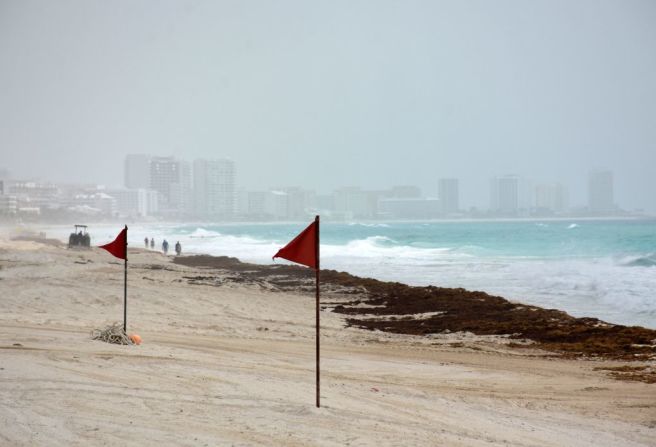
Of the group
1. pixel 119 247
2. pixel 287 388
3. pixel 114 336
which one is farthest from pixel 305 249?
pixel 119 247

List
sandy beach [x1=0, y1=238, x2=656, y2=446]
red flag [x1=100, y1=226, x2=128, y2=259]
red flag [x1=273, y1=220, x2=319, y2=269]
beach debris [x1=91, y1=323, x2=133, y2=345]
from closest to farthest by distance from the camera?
sandy beach [x1=0, y1=238, x2=656, y2=446] → red flag [x1=273, y1=220, x2=319, y2=269] → beach debris [x1=91, y1=323, x2=133, y2=345] → red flag [x1=100, y1=226, x2=128, y2=259]

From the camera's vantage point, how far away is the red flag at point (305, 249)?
23.8 ft

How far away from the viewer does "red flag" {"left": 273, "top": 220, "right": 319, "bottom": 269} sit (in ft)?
23.8

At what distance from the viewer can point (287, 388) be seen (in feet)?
28.6

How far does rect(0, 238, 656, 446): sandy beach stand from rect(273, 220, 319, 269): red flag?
64.2 inches

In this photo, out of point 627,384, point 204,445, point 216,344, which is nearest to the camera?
point 204,445

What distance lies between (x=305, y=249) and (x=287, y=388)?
231 centimetres

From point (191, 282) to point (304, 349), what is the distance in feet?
51.8

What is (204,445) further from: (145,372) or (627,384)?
(627,384)

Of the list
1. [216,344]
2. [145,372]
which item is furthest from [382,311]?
[145,372]

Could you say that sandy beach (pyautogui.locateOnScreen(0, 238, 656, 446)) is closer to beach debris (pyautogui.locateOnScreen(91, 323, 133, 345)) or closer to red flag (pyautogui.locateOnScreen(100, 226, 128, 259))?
beach debris (pyautogui.locateOnScreen(91, 323, 133, 345))

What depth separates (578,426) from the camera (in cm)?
815

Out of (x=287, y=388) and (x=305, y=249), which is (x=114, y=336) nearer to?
(x=287, y=388)

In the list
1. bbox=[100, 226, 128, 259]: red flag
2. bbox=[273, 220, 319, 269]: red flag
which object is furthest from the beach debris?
bbox=[273, 220, 319, 269]: red flag
